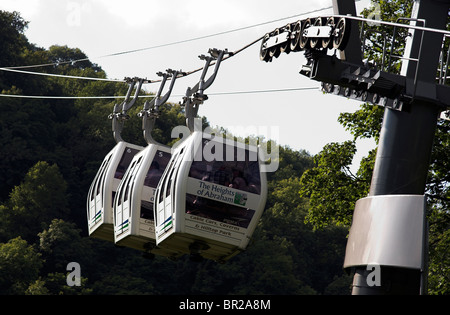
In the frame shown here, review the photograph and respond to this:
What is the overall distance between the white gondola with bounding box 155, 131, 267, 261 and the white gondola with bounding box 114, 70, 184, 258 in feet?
7.77

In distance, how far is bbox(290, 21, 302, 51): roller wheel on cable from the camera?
11312mm

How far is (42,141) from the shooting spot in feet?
244

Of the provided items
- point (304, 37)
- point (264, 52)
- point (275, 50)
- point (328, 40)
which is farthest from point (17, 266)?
point (328, 40)

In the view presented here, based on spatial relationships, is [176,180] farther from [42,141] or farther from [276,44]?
[42,141]

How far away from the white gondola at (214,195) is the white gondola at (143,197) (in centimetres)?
237

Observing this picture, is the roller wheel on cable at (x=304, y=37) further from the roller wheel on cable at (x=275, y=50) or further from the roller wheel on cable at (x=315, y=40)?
the roller wheel on cable at (x=275, y=50)

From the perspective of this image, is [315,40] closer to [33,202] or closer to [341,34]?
[341,34]

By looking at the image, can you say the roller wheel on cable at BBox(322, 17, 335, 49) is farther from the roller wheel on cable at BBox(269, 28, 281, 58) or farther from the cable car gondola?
the cable car gondola

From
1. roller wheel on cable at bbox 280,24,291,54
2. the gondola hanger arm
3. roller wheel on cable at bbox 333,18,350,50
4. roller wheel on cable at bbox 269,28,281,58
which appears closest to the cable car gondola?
the gondola hanger arm

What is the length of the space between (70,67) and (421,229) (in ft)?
290

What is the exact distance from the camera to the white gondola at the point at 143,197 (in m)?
17.4

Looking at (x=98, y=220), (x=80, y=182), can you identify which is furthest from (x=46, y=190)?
(x=98, y=220)

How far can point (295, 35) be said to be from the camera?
11398mm
